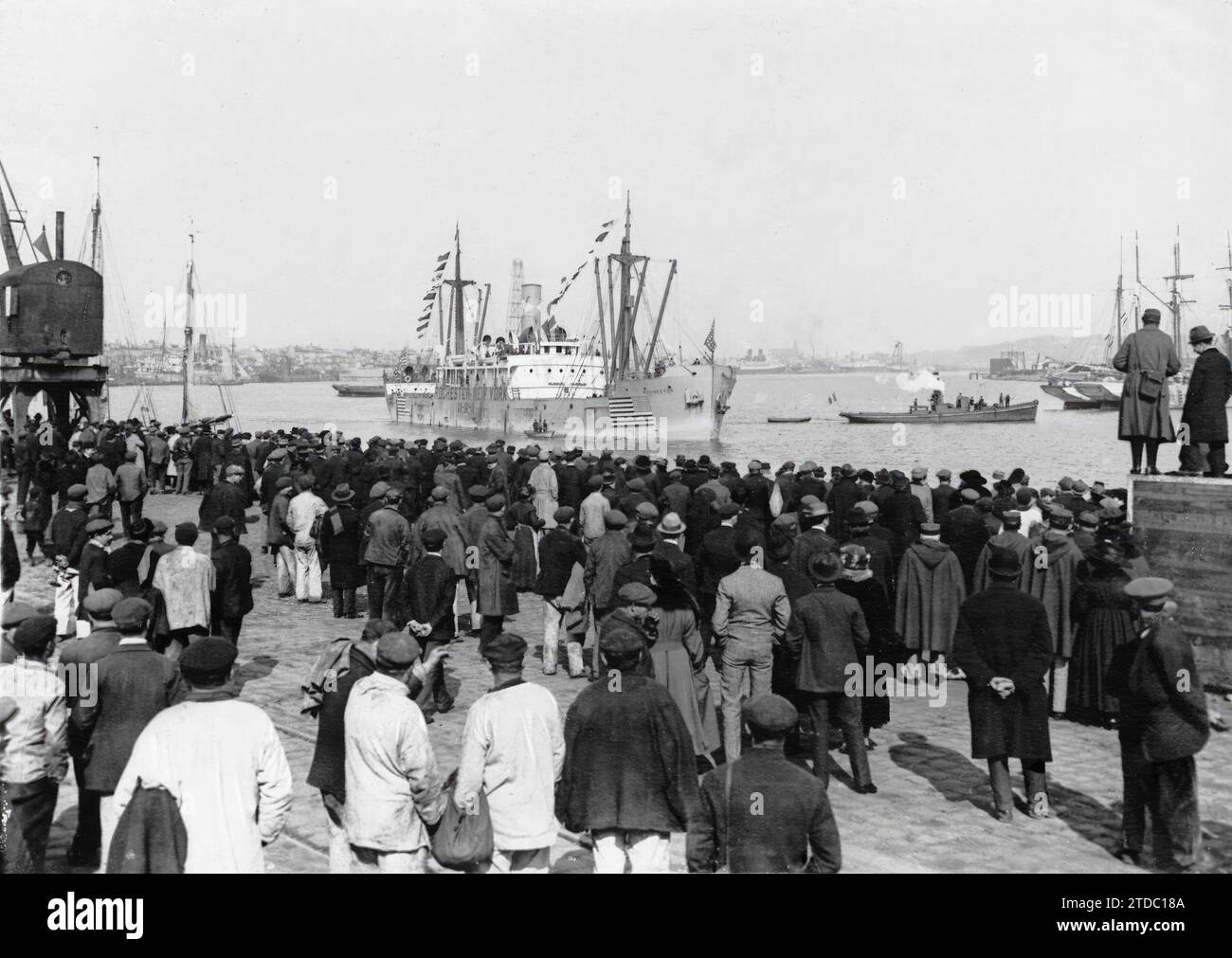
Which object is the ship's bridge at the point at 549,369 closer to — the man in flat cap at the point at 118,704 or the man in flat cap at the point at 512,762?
the man in flat cap at the point at 118,704

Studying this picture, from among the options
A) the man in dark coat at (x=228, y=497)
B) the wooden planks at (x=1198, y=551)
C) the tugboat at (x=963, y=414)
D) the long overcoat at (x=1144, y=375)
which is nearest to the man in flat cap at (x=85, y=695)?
the man in dark coat at (x=228, y=497)

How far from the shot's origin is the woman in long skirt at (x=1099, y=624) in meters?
8.32

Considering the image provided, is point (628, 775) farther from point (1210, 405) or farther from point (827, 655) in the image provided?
point (1210, 405)

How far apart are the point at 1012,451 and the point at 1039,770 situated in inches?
2695

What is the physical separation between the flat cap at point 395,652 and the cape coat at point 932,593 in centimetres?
547

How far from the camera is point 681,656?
6715mm

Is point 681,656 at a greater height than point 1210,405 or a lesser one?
lesser

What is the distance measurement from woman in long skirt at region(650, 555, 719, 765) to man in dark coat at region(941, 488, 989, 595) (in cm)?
449

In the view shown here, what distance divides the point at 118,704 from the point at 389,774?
1.85 m

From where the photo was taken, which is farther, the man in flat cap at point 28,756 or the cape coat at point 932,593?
the cape coat at point 932,593

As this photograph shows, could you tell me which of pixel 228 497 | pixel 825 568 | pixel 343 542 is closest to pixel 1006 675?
pixel 825 568
